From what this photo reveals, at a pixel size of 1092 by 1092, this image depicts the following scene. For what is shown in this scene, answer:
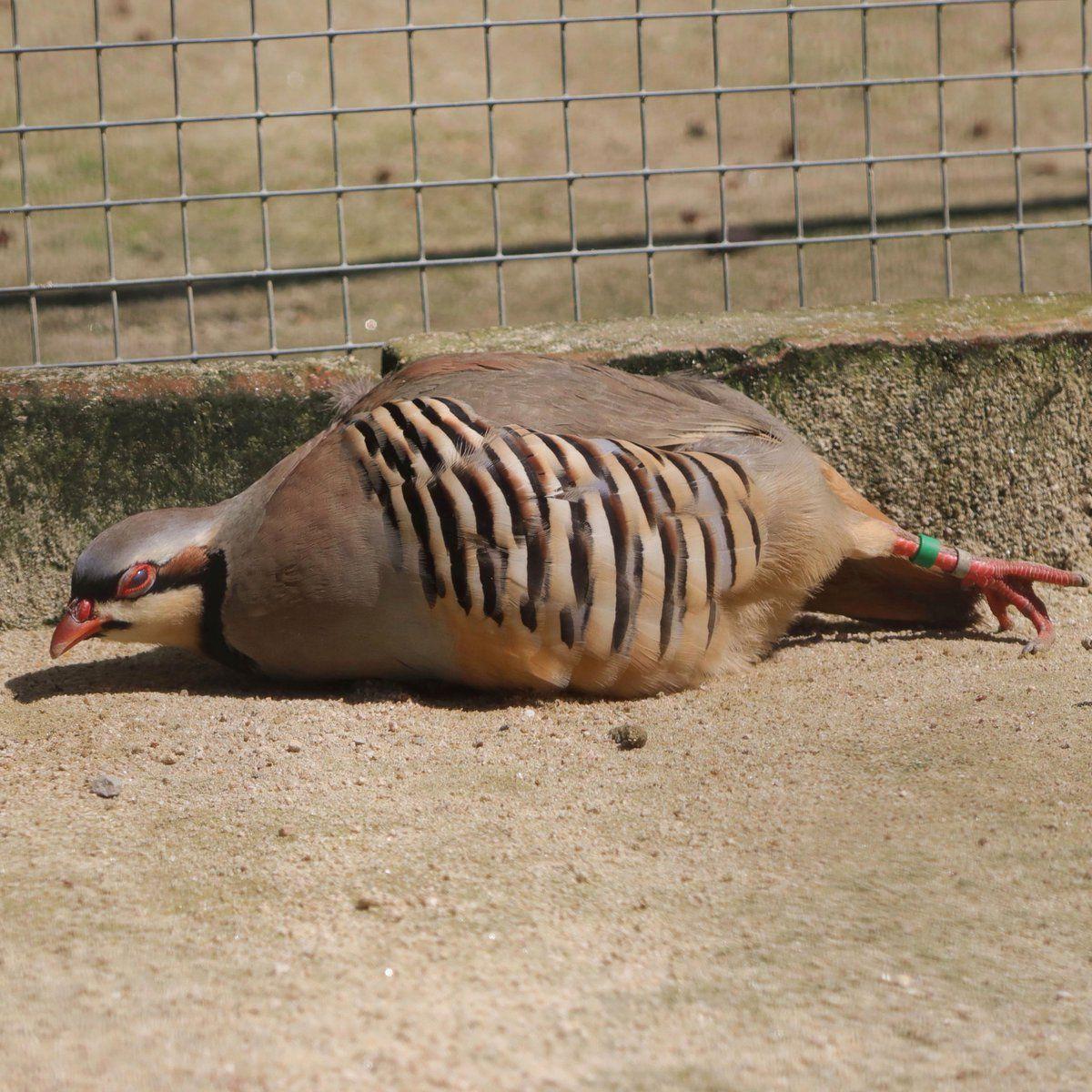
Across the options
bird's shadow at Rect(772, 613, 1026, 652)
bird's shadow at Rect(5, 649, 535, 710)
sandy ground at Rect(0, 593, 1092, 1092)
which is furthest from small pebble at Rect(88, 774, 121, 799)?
bird's shadow at Rect(772, 613, 1026, 652)

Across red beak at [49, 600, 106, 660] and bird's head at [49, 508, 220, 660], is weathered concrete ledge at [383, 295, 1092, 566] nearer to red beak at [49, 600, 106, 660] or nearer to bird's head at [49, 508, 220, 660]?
bird's head at [49, 508, 220, 660]

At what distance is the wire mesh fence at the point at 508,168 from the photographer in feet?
25.1

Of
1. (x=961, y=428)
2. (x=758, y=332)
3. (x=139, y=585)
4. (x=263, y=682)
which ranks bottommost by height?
(x=263, y=682)

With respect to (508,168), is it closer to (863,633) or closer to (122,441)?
Result: (122,441)

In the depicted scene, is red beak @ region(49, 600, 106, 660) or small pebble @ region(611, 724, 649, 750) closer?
small pebble @ region(611, 724, 649, 750)

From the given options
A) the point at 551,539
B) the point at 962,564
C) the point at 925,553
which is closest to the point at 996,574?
the point at 962,564

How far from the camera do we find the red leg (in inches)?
161

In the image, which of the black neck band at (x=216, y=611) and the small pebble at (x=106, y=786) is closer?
the small pebble at (x=106, y=786)

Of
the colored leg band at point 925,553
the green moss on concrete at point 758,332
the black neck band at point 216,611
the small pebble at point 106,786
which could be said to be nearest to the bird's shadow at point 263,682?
the black neck band at point 216,611

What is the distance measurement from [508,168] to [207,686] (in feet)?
20.0

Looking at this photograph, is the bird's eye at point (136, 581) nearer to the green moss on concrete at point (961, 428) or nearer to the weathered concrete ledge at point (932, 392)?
the weathered concrete ledge at point (932, 392)

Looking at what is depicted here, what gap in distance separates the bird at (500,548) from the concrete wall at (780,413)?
18.0 inches

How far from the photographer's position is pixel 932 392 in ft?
14.5

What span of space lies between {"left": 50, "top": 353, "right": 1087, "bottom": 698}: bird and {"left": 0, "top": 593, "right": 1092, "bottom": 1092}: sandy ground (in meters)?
0.15
